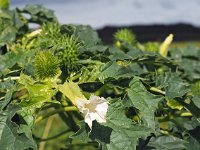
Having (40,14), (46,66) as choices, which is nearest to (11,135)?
(46,66)

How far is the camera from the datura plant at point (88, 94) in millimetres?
1282

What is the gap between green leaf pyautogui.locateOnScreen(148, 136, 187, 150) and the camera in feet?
4.90

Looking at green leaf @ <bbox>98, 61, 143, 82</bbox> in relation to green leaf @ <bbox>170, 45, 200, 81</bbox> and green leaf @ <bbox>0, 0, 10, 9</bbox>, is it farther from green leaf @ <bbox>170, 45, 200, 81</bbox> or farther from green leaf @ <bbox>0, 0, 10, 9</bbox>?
green leaf @ <bbox>0, 0, 10, 9</bbox>

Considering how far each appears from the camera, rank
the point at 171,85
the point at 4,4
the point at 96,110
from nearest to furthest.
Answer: the point at 96,110 → the point at 171,85 → the point at 4,4

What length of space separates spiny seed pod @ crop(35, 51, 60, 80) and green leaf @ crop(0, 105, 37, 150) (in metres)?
0.16

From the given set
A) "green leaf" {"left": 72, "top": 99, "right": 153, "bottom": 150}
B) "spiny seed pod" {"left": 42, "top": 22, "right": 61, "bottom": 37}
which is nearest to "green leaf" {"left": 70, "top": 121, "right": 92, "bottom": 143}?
"green leaf" {"left": 72, "top": 99, "right": 153, "bottom": 150}

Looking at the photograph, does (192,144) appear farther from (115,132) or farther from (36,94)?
(36,94)

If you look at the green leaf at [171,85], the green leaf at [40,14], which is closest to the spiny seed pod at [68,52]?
the green leaf at [171,85]

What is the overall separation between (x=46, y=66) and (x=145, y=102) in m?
0.24

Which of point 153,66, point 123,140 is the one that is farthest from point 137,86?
point 153,66

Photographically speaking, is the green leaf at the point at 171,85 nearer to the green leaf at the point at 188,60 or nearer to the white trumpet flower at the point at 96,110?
the white trumpet flower at the point at 96,110

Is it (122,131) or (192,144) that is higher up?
(122,131)

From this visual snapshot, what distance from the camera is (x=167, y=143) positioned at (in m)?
1.52

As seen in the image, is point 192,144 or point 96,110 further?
point 192,144
